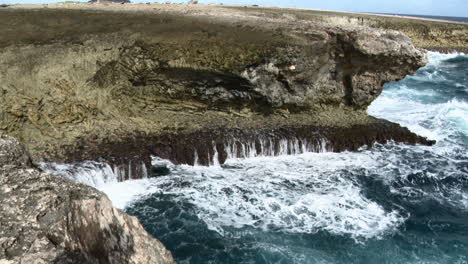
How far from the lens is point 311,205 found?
16172 millimetres

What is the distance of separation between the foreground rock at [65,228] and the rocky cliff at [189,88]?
12.7 metres

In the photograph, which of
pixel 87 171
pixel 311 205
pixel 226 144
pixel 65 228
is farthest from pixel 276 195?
pixel 65 228

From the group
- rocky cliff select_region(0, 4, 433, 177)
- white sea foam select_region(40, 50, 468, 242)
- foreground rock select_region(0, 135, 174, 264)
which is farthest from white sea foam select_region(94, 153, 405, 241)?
foreground rock select_region(0, 135, 174, 264)

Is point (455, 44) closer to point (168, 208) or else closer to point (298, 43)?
point (298, 43)

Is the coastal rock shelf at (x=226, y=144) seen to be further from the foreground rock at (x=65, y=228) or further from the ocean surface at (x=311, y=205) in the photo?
the foreground rock at (x=65, y=228)

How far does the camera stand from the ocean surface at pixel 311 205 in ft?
44.5

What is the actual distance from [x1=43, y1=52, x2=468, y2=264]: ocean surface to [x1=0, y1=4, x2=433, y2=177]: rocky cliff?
114 cm

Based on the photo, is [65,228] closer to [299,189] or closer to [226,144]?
[299,189]

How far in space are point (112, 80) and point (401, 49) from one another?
1582cm

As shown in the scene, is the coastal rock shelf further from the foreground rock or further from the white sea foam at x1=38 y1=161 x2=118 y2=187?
the foreground rock

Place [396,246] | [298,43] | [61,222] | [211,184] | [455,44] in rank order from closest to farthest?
[61,222]
[396,246]
[211,184]
[298,43]
[455,44]

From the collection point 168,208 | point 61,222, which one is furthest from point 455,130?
point 61,222

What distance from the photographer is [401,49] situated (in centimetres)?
2262

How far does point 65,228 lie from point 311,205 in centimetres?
1263
